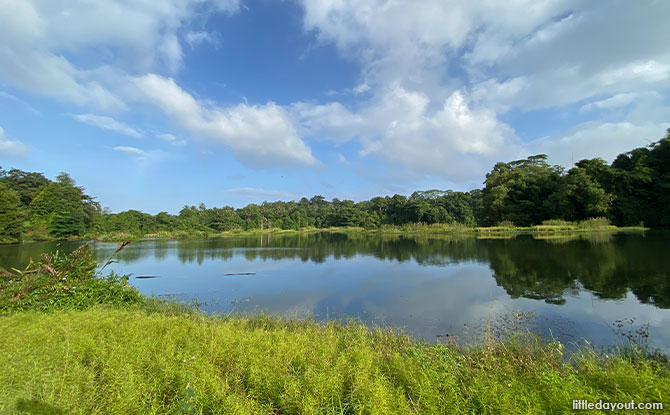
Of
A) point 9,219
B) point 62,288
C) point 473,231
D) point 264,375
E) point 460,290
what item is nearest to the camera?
point 264,375

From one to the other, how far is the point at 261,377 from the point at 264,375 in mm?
37

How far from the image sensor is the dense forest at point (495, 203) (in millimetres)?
27781

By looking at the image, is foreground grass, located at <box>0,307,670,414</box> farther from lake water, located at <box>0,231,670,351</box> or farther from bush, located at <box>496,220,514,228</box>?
bush, located at <box>496,220,514,228</box>

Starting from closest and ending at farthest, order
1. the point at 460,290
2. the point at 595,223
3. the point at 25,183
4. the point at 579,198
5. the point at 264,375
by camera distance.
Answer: the point at 264,375 → the point at 460,290 → the point at 595,223 → the point at 579,198 → the point at 25,183

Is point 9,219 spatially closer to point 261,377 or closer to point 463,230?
point 261,377

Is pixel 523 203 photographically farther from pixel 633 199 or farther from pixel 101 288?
pixel 101 288

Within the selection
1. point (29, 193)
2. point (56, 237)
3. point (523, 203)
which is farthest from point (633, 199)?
point (29, 193)

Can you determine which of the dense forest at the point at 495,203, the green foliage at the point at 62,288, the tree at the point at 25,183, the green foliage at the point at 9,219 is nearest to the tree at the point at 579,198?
the dense forest at the point at 495,203

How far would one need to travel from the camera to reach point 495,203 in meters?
34.9

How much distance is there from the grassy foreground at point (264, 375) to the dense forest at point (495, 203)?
109 ft

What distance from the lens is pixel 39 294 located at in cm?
628

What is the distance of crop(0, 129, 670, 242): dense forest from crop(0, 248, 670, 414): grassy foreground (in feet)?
109

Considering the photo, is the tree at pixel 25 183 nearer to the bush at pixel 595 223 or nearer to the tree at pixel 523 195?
the tree at pixel 523 195

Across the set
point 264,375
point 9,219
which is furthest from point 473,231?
point 9,219
